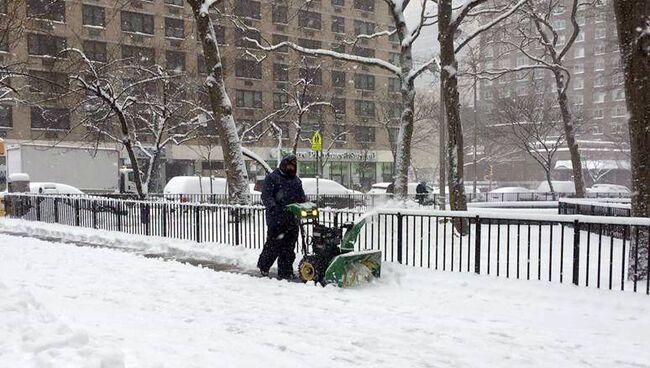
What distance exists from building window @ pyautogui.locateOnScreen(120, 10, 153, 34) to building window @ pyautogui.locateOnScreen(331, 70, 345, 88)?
1866 cm

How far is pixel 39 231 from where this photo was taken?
48.5 ft

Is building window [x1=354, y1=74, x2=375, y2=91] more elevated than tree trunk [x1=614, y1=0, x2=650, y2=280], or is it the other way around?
building window [x1=354, y1=74, x2=375, y2=91]

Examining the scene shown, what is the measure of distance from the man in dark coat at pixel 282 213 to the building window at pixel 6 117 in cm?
4124

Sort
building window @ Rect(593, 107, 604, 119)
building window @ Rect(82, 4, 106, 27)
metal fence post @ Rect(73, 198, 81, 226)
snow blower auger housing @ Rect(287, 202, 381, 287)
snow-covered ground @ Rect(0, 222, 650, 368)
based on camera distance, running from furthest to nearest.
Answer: building window @ Rect(593, 107, 604, 119) < building window @ Rect(82, 4, 106, 27) < metal fence post @ Rect(73, 198, 81, 226) < snow blower auger housing @ Rect(287, 202, 381, 287) < snow-covered ground @ Rect(0, 222, 650, 368)

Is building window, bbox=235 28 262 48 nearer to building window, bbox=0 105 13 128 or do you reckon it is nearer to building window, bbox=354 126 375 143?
building window, bbox=0 105 13 128

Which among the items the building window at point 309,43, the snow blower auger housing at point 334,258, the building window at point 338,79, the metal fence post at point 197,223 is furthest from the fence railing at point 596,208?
the building window at point 309,43

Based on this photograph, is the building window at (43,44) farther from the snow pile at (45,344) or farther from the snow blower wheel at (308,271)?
the snow pile at (45,344)

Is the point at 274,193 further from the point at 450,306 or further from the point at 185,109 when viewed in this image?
the point at 185,109

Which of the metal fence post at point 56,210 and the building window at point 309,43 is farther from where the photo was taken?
the building window at point 309,43

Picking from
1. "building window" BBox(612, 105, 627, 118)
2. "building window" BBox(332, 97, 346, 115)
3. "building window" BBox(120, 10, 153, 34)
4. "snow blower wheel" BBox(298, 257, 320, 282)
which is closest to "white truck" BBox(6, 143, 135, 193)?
"building window" BBox(120, 10, 153, 34)

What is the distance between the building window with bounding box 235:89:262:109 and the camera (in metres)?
51.3

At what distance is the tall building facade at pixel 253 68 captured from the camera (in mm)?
40719

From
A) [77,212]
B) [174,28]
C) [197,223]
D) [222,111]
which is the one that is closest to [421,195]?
[222,111]

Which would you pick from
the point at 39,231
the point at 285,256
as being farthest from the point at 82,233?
the point at 285,256
